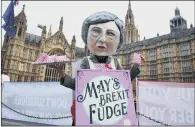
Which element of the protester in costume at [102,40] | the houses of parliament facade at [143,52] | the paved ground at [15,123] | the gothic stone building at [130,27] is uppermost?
the gothic stone building at [130,27]

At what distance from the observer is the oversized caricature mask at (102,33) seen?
2561mm

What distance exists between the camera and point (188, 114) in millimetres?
5516

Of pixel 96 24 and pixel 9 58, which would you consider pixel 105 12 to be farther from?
pixel 9 58

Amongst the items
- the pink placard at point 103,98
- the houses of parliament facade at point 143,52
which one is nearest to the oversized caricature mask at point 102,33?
the pink placard at point 103,98

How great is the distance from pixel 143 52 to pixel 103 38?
107ft

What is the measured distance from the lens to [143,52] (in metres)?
34.0

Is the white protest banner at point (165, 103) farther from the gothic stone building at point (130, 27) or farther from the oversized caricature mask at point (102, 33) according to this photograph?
the gothic stone building at point (130, 27)

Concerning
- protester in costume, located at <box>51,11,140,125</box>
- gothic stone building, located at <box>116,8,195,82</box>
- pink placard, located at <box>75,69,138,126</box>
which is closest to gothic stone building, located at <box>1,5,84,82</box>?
gothic stone building, located at <box>116,8,195,82</box>

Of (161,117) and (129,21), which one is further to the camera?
(129,21)

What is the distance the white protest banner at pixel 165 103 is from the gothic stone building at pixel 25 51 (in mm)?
26439

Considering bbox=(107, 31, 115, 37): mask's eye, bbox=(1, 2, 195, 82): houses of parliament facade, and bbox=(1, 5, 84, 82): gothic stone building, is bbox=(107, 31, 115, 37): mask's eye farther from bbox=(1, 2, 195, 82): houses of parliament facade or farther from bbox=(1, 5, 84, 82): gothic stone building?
bbox=(1, 5, 84, 82): gothic stone building

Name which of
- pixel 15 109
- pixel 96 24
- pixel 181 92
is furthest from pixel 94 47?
pixel 15 109

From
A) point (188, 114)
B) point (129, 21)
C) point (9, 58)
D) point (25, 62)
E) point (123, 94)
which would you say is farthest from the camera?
point (129, 21)

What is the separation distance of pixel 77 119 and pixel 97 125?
216 millimetres
